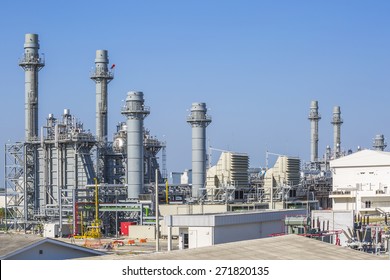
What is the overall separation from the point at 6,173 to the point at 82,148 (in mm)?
8222

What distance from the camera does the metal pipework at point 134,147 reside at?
68.4m

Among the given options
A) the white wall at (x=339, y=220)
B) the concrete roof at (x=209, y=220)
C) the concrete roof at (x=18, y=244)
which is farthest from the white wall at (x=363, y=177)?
the concrete roof at (x=18, y=244)

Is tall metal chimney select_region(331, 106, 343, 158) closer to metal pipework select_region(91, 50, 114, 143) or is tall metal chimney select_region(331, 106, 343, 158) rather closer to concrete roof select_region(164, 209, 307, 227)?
metal pipework select_region(91, 50, 114, 143)

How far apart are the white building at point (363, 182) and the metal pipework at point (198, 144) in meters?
12.2

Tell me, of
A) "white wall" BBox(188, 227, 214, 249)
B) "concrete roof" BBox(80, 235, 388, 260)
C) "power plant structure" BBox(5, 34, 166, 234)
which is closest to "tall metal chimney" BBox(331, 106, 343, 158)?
"power plant structure" BBox(5, 34, 166, 234)

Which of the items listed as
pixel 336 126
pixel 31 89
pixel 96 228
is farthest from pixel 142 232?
pixel 336 126

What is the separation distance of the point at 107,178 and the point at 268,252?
50.2 metres

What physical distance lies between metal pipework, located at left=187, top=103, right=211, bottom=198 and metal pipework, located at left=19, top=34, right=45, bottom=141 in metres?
14.6

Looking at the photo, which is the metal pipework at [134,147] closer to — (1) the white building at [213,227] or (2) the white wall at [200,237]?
(1) the white building at [213,227]

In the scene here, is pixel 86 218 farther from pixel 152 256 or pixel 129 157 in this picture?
pixel 152 256

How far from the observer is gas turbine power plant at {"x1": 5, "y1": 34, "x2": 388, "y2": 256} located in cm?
6850

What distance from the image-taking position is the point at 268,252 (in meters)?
28.9

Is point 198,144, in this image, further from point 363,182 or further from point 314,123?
point 314,123
